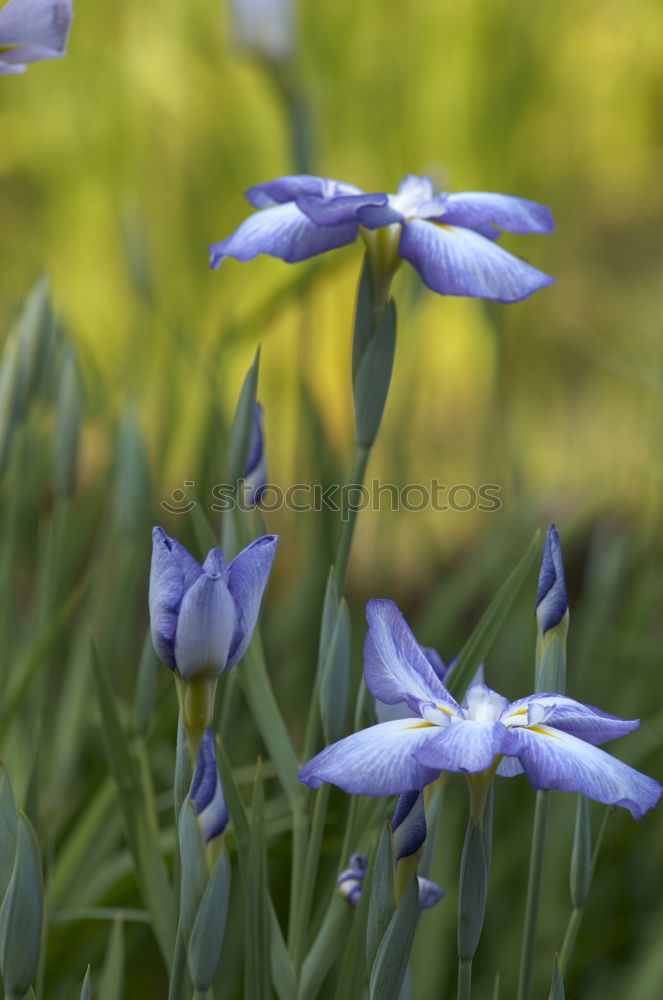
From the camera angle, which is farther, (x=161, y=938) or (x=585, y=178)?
(x=585, y=178)

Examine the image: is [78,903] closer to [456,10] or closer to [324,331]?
[324,331]

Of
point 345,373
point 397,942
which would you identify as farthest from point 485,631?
point 345,373

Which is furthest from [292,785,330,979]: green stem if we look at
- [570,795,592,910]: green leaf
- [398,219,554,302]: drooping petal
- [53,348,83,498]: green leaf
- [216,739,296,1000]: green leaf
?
[53,348,83,498]: green leaf

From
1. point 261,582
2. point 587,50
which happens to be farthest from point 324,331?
point 261,582

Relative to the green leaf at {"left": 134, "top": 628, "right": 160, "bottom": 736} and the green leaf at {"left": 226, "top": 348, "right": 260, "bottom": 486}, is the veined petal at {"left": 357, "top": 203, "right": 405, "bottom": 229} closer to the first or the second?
the green leaf at {"left": 226, "top": 348, "right": 260, "bottom": 486}

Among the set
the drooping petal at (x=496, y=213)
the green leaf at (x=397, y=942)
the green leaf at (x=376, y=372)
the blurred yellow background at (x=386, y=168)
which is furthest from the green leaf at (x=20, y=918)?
the blurred yellow background at (x=386, y=168)
